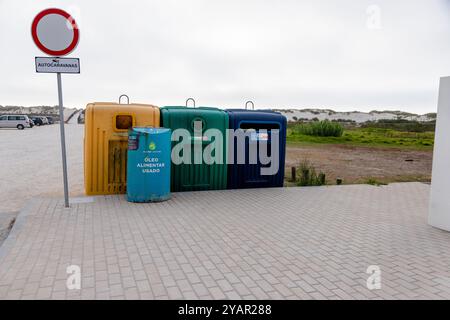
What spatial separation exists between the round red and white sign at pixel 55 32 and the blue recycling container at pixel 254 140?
3133 millimetres

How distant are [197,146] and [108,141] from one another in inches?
63.2

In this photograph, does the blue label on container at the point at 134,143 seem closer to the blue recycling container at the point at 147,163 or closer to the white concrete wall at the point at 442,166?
the blue recycling container at the point at 147,163

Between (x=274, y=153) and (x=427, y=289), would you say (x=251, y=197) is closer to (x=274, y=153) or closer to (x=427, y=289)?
(x=274, y=153)

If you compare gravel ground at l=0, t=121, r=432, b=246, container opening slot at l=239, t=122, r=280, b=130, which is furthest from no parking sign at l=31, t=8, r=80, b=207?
container opening slot at l=239, t=122, r=280, b=130

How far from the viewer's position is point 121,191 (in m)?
6.50

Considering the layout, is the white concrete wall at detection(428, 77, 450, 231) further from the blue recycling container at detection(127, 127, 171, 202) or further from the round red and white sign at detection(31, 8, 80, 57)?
the round red and white sign at detection(31, 8, 80, 57)

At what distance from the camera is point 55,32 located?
5180 mm

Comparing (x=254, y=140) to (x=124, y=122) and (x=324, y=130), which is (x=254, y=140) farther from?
(x=324, y=130)

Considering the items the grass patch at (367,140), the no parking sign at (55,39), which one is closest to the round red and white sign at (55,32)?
the no parking sign at (55,39)

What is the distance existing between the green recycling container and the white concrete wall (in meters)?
3.62

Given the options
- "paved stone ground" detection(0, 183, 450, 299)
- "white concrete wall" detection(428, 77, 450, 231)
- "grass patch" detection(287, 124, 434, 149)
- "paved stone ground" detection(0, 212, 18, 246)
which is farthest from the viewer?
"grass patch" detection(287, 124, 434, 149)

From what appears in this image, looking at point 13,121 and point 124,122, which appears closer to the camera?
point 124,122

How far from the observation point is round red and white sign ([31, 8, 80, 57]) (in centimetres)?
507

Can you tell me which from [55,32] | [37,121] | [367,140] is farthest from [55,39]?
[37,121]
